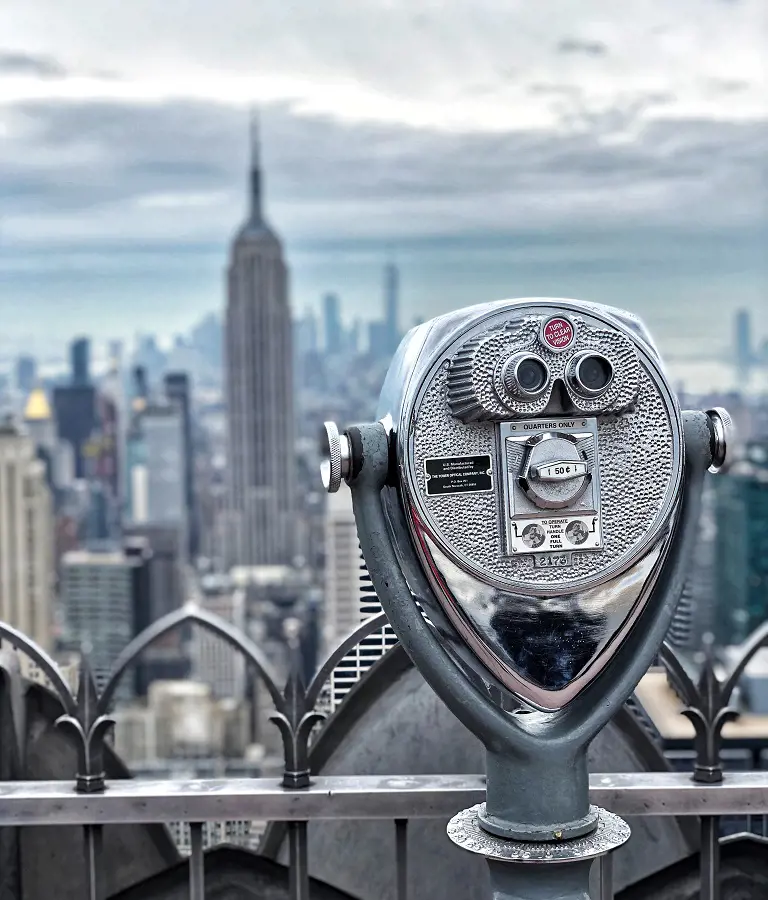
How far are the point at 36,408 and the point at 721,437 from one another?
7257cm

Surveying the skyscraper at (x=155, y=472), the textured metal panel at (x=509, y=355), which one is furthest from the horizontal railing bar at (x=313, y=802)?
the skyscraper at (x=155, y=472)

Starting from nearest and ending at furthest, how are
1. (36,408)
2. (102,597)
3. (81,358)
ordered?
(102,597) → (36,408) → (81,358)

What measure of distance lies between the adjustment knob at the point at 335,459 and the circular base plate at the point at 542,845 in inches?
21.2

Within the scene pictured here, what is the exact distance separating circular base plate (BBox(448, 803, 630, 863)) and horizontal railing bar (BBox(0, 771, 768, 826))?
24 centimetres

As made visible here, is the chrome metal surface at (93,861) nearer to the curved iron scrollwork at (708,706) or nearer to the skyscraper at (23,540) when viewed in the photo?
the curved iron scrollwork at (708,706)

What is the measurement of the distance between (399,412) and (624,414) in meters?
0.32

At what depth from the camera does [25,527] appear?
2329 inches

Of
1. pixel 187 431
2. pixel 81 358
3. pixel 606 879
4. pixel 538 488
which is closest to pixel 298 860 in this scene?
pixel 606 879

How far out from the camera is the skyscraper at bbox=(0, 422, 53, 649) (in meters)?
56.3

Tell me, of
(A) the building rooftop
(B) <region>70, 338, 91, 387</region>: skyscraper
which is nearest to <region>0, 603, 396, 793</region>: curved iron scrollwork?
(A) the building rooftop

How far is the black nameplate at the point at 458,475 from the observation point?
1839mm

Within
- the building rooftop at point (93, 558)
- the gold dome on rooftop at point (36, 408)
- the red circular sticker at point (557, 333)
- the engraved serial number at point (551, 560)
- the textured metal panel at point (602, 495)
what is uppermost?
the gold dome on rooftop at point (36, 408)

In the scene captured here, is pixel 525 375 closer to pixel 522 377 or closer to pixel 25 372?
pixel 522 377

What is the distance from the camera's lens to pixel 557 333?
6.15ft
